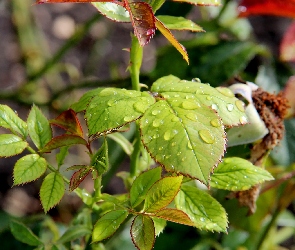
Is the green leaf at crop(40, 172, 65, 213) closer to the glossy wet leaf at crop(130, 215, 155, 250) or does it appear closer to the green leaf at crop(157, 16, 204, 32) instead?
the glossy wet leaf at crop(130, 215, 155, 250)

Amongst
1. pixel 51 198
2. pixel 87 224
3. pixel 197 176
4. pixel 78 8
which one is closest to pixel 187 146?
pixel 197 176

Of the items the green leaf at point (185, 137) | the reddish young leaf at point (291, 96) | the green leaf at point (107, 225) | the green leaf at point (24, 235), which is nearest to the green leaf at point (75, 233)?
the green leaf at point (24, 235)

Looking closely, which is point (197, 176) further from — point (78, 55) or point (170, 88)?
point (78, 55)

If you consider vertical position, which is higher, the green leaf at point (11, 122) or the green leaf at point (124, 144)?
the green leaf at point (11, 122)

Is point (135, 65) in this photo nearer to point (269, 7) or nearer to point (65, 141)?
point (65, 141)

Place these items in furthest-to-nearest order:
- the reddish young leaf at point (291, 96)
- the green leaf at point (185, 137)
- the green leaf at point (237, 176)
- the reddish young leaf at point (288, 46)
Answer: the reddish young leaf at point (288, 46)
the reddish young leaf at point (291, 96)
the green leaf at point (237, 176)
the green leaf at point (185, 137)

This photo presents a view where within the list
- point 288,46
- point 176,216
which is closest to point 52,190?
point 176,216

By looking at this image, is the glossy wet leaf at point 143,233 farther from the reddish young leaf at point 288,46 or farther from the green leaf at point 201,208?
the reddish young leaf at point 288,46

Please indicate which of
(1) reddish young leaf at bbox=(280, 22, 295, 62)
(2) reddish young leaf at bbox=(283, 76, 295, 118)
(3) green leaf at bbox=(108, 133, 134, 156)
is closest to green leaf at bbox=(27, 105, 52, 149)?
(3) green leaf at bbox=(108, 133, 134, 156)
